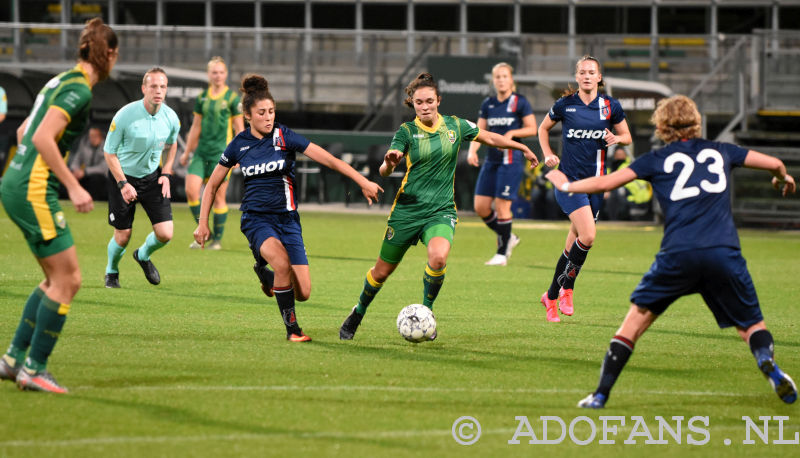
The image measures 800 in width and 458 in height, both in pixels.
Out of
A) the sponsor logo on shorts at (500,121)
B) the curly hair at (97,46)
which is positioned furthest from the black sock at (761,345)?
the sponsor logo on shorts at (500,121)

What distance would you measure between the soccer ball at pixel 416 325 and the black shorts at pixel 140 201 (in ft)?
12.8

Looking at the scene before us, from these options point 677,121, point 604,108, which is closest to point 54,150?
point 677,121

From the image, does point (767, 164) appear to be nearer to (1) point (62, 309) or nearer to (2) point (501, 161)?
(1) point (62, 309)

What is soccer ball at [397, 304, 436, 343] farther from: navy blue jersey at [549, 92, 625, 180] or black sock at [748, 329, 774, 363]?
navy blue jersey at [549, 92, 625, 180]

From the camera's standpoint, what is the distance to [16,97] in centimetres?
2797

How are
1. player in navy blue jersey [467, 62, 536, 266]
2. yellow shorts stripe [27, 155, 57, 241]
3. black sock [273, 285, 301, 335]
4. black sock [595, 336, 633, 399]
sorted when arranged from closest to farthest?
1. black sock [595, 336, 633, 399]
2. yellow shorts stripe [27, 155, 57, 241]
3. black sock [273, 285, 301, 335]
4. player in navy blue jersey [467, 62, 536, 266]

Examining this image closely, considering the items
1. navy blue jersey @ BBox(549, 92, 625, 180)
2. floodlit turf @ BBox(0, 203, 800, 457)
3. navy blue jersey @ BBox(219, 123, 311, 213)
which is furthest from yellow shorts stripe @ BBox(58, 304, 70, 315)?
navy blue jersey @ BBox(549, 92, 625, 180)

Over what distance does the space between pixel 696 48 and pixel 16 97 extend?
17.2m

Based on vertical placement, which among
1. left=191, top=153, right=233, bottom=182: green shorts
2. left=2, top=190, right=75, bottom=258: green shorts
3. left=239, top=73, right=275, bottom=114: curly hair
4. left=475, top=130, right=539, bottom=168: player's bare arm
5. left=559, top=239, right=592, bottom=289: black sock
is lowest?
left=559, top=239, right=592, bottom=289: black sock

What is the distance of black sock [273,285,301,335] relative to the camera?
8188mm

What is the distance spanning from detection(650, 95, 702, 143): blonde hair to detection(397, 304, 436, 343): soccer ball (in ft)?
8.45

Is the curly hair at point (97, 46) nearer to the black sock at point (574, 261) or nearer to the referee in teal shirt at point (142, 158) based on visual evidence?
the referee in teal shirt at point (142, 158)

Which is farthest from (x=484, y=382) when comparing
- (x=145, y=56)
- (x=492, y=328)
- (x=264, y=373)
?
(x=145, y=56)

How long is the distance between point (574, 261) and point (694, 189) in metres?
4.04
